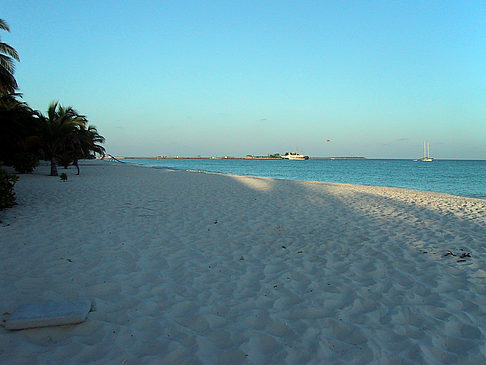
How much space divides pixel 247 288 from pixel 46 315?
76.6 inches

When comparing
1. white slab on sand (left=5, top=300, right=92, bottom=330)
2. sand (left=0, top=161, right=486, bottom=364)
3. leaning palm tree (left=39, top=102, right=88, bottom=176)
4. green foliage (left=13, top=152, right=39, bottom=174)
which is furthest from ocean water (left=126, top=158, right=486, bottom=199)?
green foliage (left=13, top=152, right=39, bottom=174)

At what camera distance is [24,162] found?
18.5m

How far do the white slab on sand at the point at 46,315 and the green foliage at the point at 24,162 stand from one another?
64.1ft

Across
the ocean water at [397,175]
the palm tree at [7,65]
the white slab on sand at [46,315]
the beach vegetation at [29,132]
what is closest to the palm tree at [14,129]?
the beach vegetation at [29,132]

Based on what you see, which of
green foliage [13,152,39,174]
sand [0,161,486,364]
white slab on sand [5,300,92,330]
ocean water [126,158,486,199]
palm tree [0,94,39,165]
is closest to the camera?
sand [0,161,486,364]

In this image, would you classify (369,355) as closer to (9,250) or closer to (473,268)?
(473,268)

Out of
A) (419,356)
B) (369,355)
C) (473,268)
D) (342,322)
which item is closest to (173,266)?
(342,322)

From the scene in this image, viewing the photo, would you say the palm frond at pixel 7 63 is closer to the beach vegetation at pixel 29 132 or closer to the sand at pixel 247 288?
the beach vegetation at pixel 29 132

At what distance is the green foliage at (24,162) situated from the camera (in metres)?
18.3

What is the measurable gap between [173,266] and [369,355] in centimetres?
260

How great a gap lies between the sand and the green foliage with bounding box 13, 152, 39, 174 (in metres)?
14.6

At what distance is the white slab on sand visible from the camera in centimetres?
253

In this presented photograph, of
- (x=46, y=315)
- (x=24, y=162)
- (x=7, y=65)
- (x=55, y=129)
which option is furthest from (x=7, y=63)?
(x=46, y=315)

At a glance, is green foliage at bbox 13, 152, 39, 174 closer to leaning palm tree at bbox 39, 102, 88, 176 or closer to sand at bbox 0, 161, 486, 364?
leaning palm tree at bbox 39, 102, 88, 176
